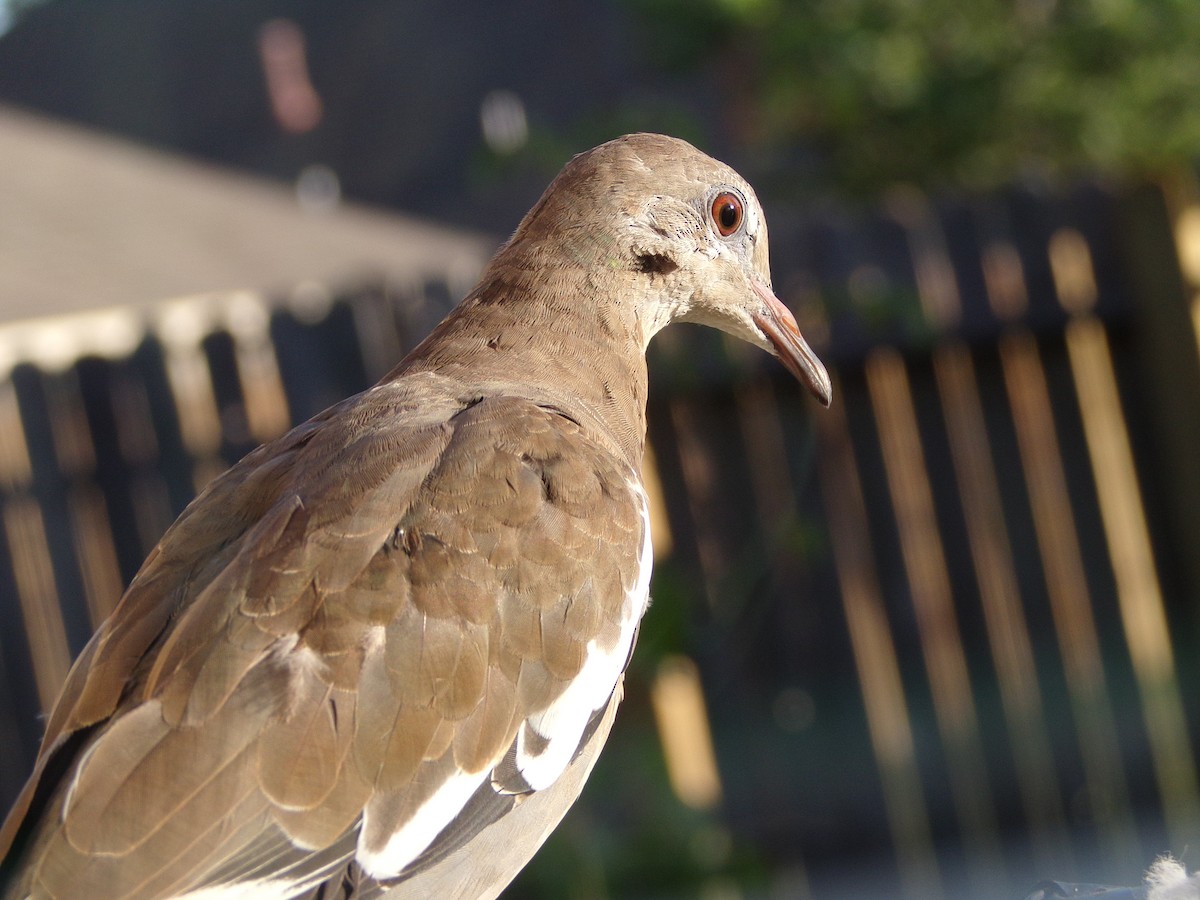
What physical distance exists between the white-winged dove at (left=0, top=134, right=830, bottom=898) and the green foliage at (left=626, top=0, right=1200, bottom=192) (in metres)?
6.39

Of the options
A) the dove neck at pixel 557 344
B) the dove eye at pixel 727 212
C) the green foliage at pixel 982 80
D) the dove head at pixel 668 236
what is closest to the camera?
the dove neck at pixel 557 344

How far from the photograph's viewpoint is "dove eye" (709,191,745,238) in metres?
3.15

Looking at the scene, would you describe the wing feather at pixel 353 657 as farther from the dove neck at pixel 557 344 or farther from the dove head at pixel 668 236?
the dove head at pixel 668 236

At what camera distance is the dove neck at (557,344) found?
285cm

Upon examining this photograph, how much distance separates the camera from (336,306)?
5539 mm

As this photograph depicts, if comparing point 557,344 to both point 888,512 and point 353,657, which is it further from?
point 888,512

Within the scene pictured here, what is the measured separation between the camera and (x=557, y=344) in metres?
2.94

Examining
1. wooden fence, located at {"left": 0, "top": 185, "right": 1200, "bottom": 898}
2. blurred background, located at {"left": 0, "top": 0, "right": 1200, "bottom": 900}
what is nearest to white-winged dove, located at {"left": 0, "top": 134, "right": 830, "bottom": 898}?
blurred background, located at {"left": 0, "top": 0, "right": 1200, "bottom": 900}

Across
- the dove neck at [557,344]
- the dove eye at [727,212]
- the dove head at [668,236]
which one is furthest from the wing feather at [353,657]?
the dove eye at [727,212]

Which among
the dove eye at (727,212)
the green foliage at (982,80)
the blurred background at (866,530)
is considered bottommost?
the blurred background at (866,530)

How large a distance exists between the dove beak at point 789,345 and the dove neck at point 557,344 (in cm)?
34

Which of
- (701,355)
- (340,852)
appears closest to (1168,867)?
(340,852)

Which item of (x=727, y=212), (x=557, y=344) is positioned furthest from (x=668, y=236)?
(x=557, y=344)

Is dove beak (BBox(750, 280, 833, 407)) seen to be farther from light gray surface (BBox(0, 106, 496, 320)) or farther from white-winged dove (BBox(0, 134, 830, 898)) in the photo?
light gray surface (BBox(0, 106, 496, 320))
